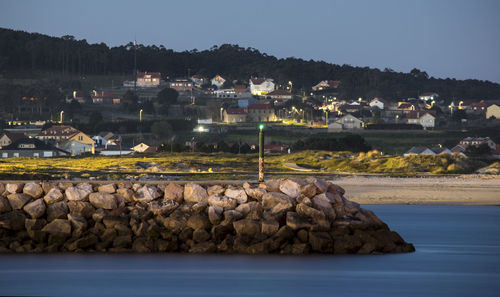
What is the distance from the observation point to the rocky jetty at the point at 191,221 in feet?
61.0

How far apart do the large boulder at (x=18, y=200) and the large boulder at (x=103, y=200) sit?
1.50 m

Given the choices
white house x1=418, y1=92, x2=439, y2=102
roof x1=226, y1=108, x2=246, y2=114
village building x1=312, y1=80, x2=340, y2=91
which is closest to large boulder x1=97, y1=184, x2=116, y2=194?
roof x1=226, y1=108, x2=246, y2=114

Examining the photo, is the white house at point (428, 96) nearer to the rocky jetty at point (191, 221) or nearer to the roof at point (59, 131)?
the roof at point (59, 131)

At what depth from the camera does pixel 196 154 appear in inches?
2357

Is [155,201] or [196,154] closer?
[155,201]

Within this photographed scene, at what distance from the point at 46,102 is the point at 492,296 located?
9377 centimetres

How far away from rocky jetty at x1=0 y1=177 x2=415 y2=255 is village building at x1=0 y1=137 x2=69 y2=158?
46.2m

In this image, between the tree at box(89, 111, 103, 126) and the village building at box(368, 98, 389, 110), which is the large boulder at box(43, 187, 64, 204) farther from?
the village building at box(368, 98, 389, 110)

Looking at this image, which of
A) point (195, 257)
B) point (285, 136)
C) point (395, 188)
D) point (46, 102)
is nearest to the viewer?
point (195, 257)

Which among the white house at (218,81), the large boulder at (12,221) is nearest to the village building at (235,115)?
the white house at (218,81)

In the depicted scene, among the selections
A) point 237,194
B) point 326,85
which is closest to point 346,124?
point 326,85

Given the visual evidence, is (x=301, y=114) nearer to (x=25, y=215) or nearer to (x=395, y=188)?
(x=395, y=188)

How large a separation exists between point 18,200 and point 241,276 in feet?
18.8

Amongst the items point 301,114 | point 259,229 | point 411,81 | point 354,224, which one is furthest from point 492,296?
point 411,81
